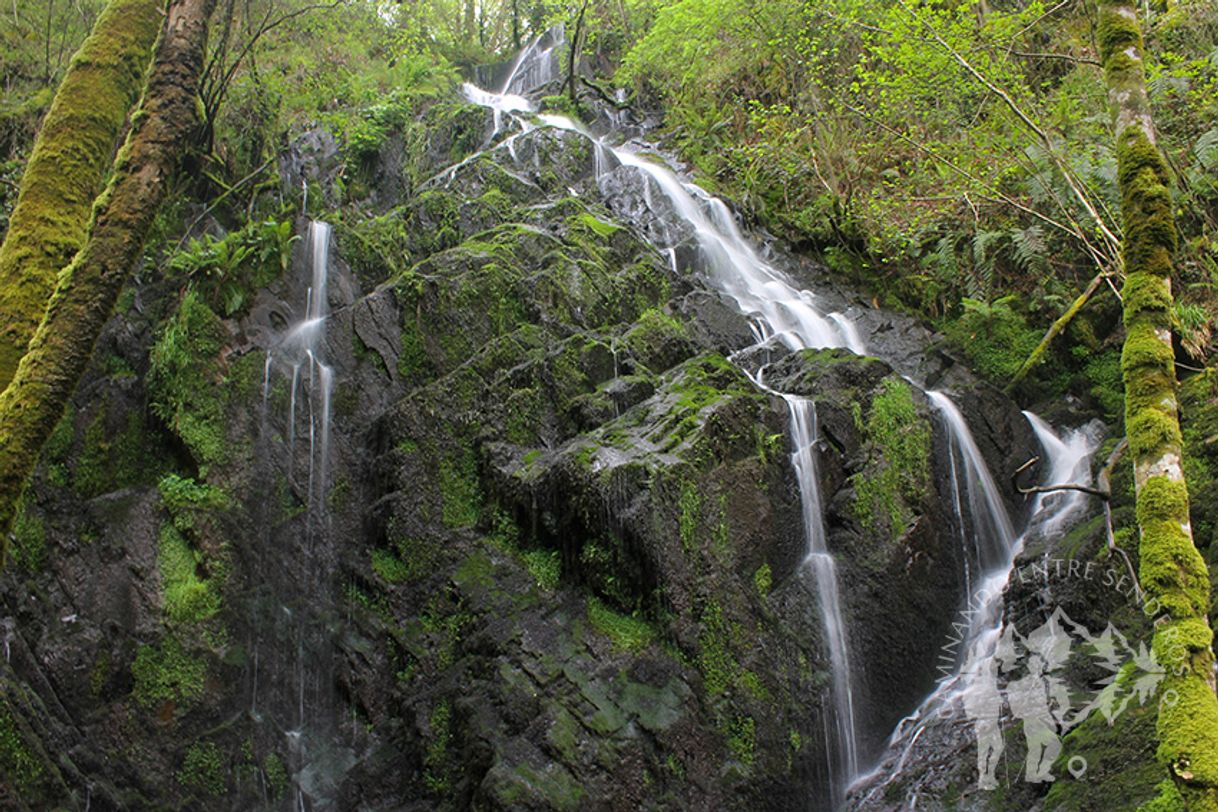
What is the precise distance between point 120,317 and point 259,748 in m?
5.16

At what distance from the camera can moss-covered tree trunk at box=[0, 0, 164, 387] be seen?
2916 mm

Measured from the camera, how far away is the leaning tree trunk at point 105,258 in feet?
9.18

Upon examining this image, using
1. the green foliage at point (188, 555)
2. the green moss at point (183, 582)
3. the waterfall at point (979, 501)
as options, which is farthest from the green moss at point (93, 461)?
the waterfall at point (979, 501)

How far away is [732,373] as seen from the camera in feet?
31.6

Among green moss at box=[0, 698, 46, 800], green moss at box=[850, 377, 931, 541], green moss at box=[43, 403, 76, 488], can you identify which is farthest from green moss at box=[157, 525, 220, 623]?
green moss at box=[850, 377, 931, 541]

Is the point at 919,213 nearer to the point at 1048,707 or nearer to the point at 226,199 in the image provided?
the point at 1048,707

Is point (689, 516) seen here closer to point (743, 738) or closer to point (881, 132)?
point (743, 738)

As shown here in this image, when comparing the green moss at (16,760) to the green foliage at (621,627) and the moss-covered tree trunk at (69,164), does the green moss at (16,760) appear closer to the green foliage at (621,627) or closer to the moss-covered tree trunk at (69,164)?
the green foliage at (621,627)

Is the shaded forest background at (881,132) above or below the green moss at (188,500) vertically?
above

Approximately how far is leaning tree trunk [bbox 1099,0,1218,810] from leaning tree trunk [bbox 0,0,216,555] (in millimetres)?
4348

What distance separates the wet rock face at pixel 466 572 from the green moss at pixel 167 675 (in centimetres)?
3

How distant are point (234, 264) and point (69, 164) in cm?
682

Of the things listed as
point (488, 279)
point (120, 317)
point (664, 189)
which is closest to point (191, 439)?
point (120, 317)

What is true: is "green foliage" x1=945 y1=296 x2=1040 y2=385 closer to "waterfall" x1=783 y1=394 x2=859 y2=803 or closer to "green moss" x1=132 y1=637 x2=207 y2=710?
"waterfall" x1=783 y1=394 x2=859 y2=803
